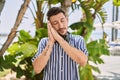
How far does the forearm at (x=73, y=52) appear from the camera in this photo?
2606mm

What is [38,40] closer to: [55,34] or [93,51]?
[93,51]

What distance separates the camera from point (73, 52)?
2609 millimetres

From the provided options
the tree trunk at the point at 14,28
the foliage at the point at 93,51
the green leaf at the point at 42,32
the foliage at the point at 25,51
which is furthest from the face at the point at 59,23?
the foliage at the point at 93,51

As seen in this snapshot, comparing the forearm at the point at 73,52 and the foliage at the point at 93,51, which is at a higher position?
the forearm at the point at 73,52

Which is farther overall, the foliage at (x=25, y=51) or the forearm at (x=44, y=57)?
the foliage at (x=25, y=51)

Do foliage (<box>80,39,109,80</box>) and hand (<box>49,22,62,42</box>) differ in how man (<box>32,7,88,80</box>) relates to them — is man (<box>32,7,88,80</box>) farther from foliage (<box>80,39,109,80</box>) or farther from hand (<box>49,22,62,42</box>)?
foliage (<box>80,39,109,80</box>)

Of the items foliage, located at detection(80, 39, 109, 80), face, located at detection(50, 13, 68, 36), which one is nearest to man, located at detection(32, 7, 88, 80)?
face, located at detection(50, 13, 68, 36)

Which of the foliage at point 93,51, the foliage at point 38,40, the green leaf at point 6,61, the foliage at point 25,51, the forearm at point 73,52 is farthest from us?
the foliage at point 93,51

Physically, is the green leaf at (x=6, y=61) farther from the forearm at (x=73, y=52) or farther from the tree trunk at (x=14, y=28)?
the forearm at (x=73, y=52)

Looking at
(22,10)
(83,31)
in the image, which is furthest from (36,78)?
(22,10)

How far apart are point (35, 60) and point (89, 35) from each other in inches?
166

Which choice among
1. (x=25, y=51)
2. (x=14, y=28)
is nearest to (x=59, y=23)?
(x=14, y=28)

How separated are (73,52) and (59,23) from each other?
9.9 inches

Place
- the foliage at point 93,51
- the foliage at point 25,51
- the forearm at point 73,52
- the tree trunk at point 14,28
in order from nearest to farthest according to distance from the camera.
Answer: the forearm at point 73,52 < the tree trunk at point 14,28 < the foliage at point 25,51 < the foliage at point 93,51
